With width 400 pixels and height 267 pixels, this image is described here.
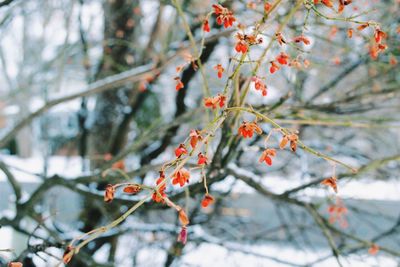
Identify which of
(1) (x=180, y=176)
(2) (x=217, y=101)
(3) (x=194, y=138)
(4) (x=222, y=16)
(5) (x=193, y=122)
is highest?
(5) (x=193, y=122)

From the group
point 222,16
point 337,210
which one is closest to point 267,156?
point 222,16

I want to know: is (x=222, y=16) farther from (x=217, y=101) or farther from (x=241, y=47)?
(x=217, y=101)

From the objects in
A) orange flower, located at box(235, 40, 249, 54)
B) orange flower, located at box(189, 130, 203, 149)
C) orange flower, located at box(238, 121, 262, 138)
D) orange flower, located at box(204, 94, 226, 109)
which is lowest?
orange flower, located at box(189, 130, 203, 149)

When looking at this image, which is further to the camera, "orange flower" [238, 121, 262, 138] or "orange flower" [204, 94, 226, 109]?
"orange flower" [204, 94, 226, 109]

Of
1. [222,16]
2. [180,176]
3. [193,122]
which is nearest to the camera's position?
[180,176]

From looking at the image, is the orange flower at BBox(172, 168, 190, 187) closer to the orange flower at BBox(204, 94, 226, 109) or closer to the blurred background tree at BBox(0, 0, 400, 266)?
the orange flower at BBox(204, 94, 226, 109)

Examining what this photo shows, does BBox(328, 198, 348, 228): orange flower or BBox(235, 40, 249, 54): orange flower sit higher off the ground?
BBox(328, 198, 348, 228): orange flower

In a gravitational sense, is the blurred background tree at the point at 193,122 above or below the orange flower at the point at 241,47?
above

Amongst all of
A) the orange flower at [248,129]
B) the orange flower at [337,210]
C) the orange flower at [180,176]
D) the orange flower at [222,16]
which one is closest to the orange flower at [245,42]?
the orange flower at [222,16]

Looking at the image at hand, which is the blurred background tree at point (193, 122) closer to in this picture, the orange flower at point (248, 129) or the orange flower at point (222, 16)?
the orange flower at point (222, 16)

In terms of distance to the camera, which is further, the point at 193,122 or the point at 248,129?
the point at 193,122

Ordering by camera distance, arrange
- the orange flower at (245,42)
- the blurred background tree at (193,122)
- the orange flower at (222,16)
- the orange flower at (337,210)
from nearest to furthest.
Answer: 1. the orange flower at (245,42)
2. the orange flower at (222,16)
3. the blurred background tree at (193,122)
4. the orange flower at (337,210)

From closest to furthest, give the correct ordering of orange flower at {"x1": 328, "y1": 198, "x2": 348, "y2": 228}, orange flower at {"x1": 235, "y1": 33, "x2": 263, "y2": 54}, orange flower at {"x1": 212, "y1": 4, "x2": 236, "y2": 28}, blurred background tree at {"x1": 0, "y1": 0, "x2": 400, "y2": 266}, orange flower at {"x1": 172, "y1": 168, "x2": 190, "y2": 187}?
orange flower at {"x1": 172, "y1": 168, "x2": 190, "y2": 187}
orange flower at {"x1": 235, "y1": 33, "x2": 263, "y2": 54}
orange flower at {"x1": 212, "y1": 4, "x2": 236, "y2": 28}
blurred background tree at {"x1": 0, "y1": 0, "x2": 400, "y2": 266}
orange flower at {"x1": 328, "y1": 198, "x2": 348, "y2": 228}

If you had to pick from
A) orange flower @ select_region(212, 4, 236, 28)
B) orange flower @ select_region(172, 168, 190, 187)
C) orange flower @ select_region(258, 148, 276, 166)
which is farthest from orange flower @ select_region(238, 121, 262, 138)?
orange flower @ select_region(212, 4, 236, 28)
